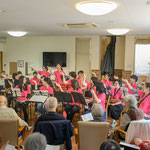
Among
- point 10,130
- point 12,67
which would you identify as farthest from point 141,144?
→ point 12,67

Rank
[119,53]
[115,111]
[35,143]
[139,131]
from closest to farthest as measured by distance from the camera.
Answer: [35,143]
[139,131]
[115,111]
[119,53]

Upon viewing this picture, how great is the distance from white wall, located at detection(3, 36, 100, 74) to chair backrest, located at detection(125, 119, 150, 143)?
724 centimetres

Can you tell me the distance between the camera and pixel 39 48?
33.8 ft

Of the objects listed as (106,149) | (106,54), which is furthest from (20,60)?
(106,149)

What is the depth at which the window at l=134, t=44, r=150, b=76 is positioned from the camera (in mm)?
9023

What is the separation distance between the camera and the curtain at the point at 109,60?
966 cm

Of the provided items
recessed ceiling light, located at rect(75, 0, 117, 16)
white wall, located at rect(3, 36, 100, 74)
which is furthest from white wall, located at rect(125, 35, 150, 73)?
recessed ceiling light, located at rect(75, 0, 117, 16)

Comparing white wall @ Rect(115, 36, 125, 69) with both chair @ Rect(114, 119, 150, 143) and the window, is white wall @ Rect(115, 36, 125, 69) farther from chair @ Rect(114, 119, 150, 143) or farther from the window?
chair @ Rect(114, 119, 150, 143)

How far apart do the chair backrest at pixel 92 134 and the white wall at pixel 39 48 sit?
715 centimetres

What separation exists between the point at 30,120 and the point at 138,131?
3308mm

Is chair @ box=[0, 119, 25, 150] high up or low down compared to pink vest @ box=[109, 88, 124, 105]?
down

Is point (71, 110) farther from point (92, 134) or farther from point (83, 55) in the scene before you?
point (83, 55)

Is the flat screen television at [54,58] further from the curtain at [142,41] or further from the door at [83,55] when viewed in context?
the curtain at [142,41]

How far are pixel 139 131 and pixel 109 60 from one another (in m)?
7.42
